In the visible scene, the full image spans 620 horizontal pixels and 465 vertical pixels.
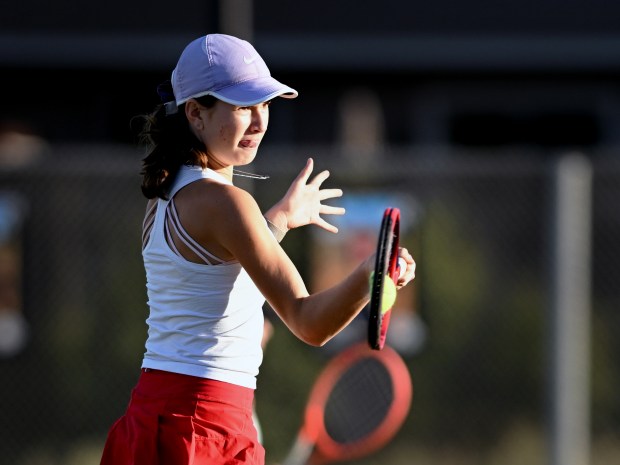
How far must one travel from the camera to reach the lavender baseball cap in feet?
10.9

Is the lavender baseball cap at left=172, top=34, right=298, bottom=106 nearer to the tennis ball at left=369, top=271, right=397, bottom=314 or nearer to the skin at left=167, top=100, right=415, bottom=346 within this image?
the skin at left=167, top=100, right=415, bottom=346

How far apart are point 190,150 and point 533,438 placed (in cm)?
564

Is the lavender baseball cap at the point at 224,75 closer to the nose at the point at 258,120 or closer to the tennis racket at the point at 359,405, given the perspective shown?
the nose at the point at 258,120

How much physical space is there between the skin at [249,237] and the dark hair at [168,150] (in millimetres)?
30

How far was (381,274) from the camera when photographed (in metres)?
2.89

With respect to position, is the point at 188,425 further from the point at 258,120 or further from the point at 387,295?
the point at 258,120

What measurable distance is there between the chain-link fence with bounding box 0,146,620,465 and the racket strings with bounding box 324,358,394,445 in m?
0.28

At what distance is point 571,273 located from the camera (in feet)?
26.8

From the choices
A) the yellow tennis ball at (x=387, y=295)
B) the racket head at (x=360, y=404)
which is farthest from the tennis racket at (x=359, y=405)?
the yellow tennis ball at (x=387, y=295)

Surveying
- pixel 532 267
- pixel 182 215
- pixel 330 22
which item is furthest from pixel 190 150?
pixel 330 22

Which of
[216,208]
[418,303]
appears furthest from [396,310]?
[216,208]

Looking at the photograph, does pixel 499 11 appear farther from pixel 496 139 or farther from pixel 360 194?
pixel 360 194

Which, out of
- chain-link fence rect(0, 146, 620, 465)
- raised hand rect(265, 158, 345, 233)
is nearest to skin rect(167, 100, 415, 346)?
raised hand rect(265, 158, 345, 233)

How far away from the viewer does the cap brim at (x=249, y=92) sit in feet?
10.8
